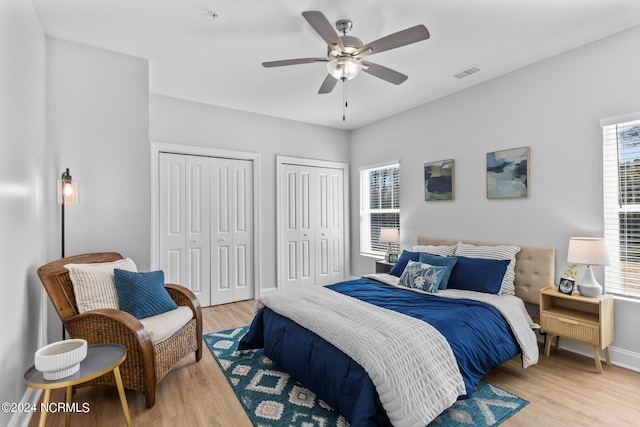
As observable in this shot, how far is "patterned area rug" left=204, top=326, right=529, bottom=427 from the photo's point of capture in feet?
6.49

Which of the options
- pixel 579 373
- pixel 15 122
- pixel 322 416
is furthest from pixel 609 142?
pixel 15 122

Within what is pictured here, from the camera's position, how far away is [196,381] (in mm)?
2465

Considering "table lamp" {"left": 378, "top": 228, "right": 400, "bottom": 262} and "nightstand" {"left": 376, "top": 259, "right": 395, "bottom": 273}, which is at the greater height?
"table lamp" {"left": 378, "top": 228, "right": 400, "bottom": 262}

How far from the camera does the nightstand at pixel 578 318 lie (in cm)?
249

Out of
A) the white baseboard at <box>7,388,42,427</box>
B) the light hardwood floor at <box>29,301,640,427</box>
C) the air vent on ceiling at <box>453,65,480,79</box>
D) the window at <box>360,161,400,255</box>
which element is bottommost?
the light hardwood floor at <box>29,301,640,427</box>

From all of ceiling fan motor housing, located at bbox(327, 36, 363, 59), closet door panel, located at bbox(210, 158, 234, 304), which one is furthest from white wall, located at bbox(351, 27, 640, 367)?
closet door panel, located at bbox(210, 158, 234, 304)

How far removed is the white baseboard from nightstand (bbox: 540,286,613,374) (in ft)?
12.3

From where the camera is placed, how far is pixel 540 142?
311cm

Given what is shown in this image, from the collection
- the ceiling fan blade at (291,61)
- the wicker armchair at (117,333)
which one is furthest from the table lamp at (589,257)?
the wicker armchair at (117,333)

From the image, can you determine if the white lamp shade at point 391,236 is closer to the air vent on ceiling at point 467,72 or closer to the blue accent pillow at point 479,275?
the blue accent pillow at point 479,275

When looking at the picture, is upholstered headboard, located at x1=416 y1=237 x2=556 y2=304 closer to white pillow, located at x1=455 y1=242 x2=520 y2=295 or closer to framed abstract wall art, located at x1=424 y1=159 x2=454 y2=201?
white pillow, located at x1=455 y1=242 x2=520 y2=295

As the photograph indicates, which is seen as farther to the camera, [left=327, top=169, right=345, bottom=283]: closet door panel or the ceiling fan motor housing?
[left=327, top=169, right=345, bottom=283]: closet door panel

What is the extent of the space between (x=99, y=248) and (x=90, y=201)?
0.42 metres

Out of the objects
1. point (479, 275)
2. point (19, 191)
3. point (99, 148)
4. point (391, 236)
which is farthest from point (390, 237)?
point (19, 191)
